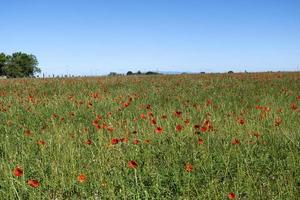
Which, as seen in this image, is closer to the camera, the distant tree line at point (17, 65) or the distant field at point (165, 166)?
the distant field at point (165, 166)

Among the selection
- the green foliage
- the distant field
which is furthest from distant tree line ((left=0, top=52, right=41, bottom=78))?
the distant field

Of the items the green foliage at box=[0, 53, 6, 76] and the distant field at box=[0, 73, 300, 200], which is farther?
the green foliage at box=[0, 53, 6, 76]

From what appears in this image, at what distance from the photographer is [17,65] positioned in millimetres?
93375

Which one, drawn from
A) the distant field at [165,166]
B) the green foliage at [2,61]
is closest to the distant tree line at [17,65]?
the green foliage at [2,61]

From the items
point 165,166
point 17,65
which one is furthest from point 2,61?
point 165,166

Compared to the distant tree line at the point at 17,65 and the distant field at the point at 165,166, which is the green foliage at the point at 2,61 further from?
the distant field at the point at 165,166

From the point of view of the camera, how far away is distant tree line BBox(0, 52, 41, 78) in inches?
3597

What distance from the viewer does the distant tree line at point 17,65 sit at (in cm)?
9138

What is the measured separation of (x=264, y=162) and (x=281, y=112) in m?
3.19

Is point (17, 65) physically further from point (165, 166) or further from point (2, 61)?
point (165, 166)

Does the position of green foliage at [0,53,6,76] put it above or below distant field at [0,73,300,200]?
above

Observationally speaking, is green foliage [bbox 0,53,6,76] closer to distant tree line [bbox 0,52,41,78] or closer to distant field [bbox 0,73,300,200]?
distant tree line [bbox 0,52,41,78]

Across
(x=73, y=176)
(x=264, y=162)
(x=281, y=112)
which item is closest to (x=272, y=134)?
(x=264, y=162)

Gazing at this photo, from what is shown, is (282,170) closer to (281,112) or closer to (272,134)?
(272,134)
